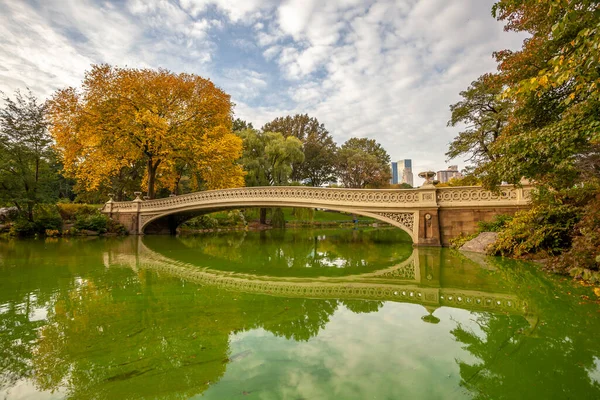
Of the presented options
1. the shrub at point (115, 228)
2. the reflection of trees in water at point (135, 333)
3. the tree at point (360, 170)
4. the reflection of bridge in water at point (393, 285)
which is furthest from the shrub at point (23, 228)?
the tree at point (360, 170)

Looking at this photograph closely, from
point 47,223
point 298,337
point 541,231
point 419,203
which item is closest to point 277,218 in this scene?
point 47,223

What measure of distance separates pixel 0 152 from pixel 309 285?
15732mm

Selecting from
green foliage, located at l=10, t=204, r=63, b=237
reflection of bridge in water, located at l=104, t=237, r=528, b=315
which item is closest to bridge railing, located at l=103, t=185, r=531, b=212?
reflection of bridge in water, located at l=104, t=237, r=528, b=315

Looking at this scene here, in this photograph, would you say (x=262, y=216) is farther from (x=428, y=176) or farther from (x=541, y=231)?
(x=541, y=231)

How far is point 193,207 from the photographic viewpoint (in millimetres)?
15422

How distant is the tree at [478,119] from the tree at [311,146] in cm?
2022

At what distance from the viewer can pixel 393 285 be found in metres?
5.04

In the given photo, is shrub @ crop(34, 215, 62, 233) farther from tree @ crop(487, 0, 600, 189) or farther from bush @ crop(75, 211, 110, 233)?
tree @ crop(487, 0, 600, 189)

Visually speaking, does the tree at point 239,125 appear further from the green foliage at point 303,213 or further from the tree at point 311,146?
the green foliage at point 303,213

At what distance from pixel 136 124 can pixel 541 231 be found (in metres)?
17.0

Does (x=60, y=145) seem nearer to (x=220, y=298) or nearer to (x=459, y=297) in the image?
(x=220, y=298)

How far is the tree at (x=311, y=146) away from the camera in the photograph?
3597 cm

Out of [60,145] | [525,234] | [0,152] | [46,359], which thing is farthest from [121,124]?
[525,234]

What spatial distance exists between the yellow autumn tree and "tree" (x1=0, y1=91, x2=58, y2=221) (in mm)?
699
